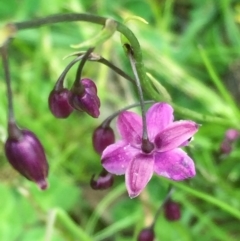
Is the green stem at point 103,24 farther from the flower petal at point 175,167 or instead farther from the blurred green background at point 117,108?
the blurred green background at point 117,108

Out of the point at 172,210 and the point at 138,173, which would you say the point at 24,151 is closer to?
the point at 138,173

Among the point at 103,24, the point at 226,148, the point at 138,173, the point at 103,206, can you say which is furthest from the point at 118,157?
the point at 103,206

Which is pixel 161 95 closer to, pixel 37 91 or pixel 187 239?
pixel 187 239

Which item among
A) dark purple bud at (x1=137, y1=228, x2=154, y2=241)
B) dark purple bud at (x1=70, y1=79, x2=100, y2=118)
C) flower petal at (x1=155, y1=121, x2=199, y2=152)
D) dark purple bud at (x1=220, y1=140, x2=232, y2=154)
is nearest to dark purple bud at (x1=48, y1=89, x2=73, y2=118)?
dark purple bud at (x1=70, y1=79, x2=100, y2=118)

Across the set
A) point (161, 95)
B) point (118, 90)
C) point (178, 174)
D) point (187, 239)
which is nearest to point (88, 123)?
point (118, 90)

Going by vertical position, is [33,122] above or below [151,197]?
above

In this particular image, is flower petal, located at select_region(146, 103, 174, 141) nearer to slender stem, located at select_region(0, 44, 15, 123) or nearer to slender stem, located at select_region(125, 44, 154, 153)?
slender stem, located at select_region(125, 44, 154, 153)
